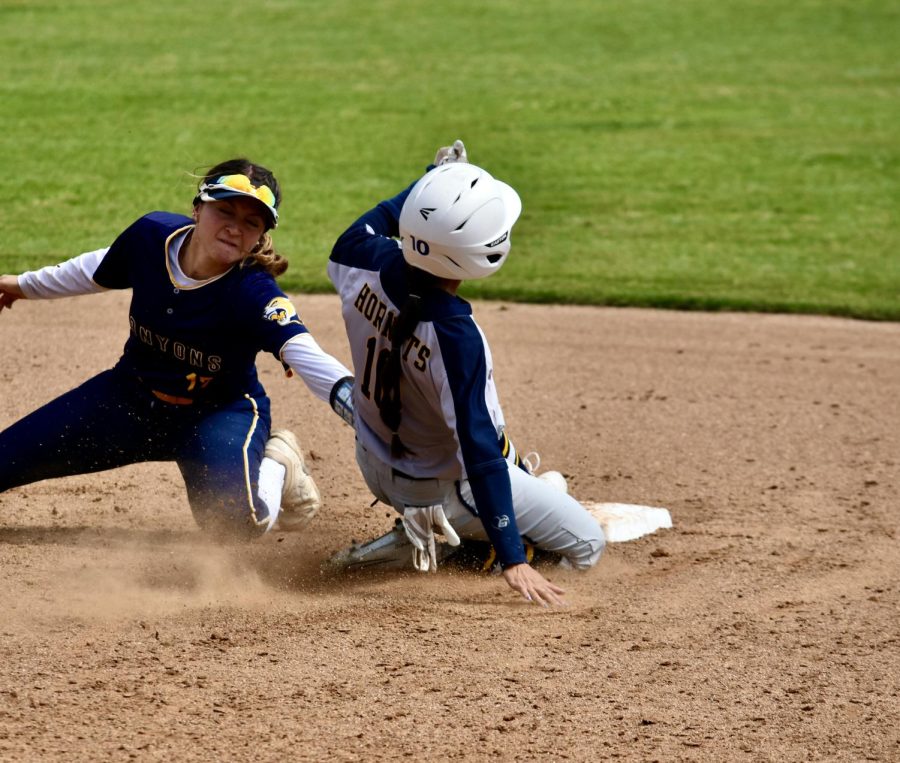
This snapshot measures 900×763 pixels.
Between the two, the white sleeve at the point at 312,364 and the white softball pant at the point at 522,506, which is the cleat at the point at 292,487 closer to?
the white softball pant at the point at 522,506

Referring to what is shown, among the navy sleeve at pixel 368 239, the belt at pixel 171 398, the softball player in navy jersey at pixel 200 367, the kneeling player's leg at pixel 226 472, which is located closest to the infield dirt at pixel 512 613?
the kneeling player's leg at pixel 226 472

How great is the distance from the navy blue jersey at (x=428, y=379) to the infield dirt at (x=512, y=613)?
18.4 inches

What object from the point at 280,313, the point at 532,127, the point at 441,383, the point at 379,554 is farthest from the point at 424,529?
the point at 532,127

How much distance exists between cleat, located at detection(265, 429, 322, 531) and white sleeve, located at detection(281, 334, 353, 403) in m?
0.56

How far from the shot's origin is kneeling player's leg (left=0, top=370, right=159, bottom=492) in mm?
4816

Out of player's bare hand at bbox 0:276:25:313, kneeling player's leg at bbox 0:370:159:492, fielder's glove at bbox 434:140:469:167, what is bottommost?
kneeling player's leg at bbox 0:370:159:492

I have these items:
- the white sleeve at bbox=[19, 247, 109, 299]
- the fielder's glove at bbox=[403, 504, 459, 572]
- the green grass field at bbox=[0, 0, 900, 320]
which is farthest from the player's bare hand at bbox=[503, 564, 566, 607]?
the green grass field at bbox=[0, 0, 900, 320]

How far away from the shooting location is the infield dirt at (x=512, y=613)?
3.61 m

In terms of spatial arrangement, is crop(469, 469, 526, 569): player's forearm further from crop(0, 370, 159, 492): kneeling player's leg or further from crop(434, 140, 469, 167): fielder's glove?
crop(0, 370, 159, 492): kneeling player's leg

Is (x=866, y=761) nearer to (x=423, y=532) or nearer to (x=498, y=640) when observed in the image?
(x=498, y=640)

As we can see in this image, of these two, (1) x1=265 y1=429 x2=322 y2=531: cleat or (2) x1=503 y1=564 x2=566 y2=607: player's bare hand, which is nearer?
(2) x1=503 y1=564 x2=566 y2=607: player's bare hand

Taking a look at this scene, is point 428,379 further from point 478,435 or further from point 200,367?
point 200,367

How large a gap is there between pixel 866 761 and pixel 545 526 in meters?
1.44

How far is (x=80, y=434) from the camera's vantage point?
4.83 m
